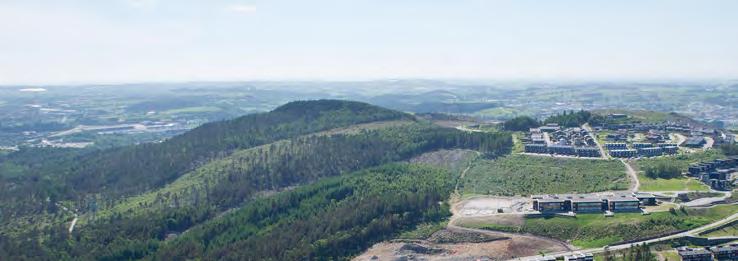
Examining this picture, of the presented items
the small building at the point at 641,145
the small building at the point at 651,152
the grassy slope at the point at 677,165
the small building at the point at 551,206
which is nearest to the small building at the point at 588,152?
the small building at the point at 651,152

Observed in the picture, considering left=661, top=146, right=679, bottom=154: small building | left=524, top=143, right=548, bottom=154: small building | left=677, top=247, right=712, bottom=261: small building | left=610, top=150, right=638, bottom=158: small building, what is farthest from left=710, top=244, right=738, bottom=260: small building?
left=524, top=143, right=548, bottom=154: small building

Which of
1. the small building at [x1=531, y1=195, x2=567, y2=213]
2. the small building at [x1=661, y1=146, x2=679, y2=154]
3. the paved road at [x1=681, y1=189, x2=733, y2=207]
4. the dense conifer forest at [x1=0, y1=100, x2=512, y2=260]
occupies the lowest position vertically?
the dense conifer forest at [x1=0, y1=100, x2=512, y2=260]

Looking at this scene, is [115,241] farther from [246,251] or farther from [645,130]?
[645,130]

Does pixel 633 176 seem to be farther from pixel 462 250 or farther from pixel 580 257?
pixel 462 250

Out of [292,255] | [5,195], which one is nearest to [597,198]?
[292,255]

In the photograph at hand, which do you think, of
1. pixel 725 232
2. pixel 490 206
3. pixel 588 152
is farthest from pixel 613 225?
pixel 588 152

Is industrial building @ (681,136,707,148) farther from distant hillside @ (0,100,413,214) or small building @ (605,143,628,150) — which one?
distant hillside @ (0,100,413,214)
